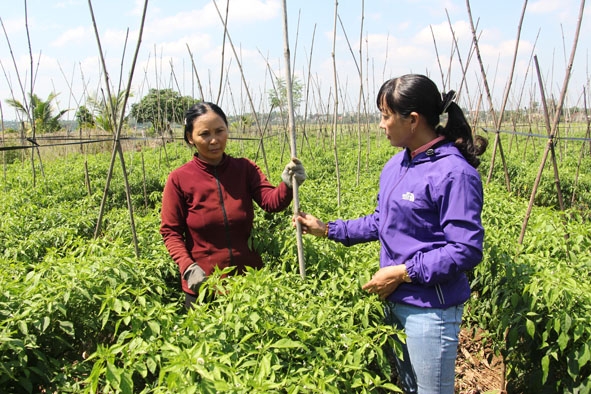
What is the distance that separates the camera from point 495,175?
8.30 metres

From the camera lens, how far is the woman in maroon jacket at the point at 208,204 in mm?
2203

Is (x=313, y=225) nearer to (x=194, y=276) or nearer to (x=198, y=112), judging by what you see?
(x=194, y=276)

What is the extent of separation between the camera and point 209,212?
2.21 m

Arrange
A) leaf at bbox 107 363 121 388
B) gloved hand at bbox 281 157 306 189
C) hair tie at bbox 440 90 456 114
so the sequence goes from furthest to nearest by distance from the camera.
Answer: gloved hand at bbox 281 157 306 189
hair tie at bbox 440 90 456 114
leaf at bbox 107 363 121 388

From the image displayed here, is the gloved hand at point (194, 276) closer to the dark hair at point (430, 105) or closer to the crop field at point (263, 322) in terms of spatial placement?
the crop field at point (263, 322)

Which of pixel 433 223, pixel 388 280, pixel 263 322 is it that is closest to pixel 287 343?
pixel 263 322

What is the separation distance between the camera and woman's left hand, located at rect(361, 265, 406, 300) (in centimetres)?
163

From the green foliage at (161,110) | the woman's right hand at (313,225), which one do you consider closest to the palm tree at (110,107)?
the green foliage at (161,110)

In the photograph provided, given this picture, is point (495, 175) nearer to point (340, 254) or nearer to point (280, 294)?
point (340, 254)

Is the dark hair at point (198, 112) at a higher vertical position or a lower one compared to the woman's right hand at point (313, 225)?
higher

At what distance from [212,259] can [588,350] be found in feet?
5.75

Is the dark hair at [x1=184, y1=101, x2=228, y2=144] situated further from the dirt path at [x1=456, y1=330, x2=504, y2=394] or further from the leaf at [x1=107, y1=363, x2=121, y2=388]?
the dirt path at [x1=456, y1=330, x2=504, y2=394]

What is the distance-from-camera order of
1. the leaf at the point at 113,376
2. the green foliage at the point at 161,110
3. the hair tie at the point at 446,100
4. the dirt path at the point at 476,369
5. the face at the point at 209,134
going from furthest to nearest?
the green foliage at the point at 161,110
the dirt path at the point at 476,369
the face at the point at 209,134
the hair tie at the point at 446,100
the leaf at the point at 113,376

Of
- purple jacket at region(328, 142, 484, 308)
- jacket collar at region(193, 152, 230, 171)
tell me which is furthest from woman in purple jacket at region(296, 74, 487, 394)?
jacket collar at region(193, 152, 230, 171)
